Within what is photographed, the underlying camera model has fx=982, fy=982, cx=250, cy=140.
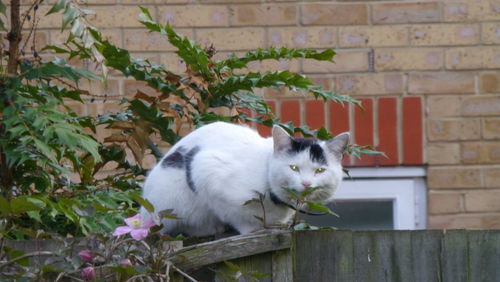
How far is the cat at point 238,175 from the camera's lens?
9.36ft

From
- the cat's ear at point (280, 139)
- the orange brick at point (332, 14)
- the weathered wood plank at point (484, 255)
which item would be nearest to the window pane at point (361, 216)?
the orange brick at point (332, 14)

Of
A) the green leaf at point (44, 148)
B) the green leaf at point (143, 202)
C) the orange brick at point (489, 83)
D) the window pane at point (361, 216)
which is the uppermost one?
the orange brick at point (489, 83)

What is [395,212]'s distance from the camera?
4.82 m

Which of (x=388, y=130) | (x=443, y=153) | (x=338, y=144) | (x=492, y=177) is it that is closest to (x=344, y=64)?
(x=388, y=130)

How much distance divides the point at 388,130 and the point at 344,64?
0.39 meters

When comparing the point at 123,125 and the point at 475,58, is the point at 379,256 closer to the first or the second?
the point at 123,125

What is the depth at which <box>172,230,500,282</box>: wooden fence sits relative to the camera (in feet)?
8.50

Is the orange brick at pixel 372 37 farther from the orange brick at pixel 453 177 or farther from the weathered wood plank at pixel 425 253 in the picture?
the weathered wood plank at pixel 425 253

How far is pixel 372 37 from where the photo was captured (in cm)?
479

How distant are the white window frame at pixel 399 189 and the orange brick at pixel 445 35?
624 mm

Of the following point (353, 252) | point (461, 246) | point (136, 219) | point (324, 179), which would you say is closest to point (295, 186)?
point (324, 179)

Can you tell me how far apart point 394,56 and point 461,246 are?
2.19 meters

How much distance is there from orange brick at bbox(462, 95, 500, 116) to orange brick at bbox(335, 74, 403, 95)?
12.9 inches

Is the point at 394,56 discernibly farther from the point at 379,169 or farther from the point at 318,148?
the point at 318,148
